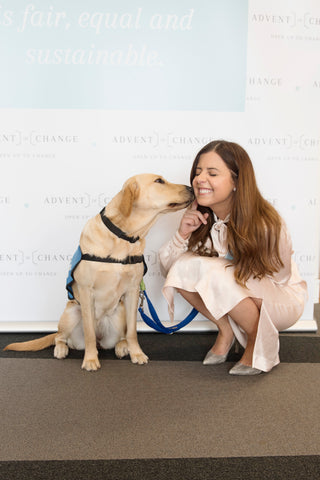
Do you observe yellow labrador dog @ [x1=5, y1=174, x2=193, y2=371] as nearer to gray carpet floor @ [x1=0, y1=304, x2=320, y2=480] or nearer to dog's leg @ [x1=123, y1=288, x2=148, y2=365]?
dog's leg @ [x1=123, y1=288, x2=148, y2=365]

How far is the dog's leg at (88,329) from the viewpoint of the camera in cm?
210

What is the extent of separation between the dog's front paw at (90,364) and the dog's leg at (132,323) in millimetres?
200

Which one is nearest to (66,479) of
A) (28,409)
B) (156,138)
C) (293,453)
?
(28,409)

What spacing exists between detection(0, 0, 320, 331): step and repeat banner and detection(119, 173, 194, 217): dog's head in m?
0.67

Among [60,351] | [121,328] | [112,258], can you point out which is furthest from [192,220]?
[60,351]

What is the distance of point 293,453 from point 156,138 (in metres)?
2.02

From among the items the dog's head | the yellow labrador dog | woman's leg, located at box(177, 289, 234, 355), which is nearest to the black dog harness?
the yellow labrador dog

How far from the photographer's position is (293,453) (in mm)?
1388

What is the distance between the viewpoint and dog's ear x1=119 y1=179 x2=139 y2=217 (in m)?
1.99

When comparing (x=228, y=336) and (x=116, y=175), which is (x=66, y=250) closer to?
(x=116, y=175)

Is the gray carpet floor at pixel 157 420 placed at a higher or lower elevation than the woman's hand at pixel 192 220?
lower

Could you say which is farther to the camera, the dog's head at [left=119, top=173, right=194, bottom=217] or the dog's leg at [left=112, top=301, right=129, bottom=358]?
the dog's leg at [left=112, top=301, right=129, bottom=358]

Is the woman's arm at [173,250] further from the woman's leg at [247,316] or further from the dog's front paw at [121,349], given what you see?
the dog's front paw at [121,349]

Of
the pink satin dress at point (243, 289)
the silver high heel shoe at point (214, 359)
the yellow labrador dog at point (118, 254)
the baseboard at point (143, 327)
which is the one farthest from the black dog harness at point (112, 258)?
the baseboard at point (143, 327)
